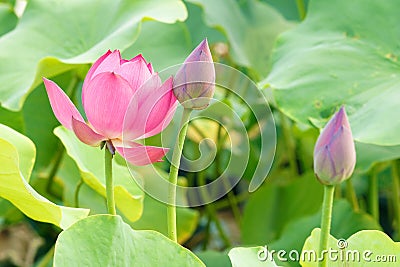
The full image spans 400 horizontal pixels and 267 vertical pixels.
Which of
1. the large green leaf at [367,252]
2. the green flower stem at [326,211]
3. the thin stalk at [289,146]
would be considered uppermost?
the green flower stem at [326,211]

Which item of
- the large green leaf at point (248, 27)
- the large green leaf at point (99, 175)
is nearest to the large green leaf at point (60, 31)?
the large green leaf at point (99, 175)

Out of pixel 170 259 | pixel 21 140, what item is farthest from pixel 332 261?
pixel 21 140

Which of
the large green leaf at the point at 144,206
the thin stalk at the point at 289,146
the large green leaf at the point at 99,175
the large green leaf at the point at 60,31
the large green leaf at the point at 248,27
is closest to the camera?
the large green leaf at the point at 99,175

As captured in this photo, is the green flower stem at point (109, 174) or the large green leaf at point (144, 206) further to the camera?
the large green leaf at point (144, 206)

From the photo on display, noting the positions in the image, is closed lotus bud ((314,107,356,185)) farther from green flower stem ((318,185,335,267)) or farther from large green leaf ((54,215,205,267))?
large green leaf ((54,215,205,267))

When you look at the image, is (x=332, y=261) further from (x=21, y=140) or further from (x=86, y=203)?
(x=86, y=203)

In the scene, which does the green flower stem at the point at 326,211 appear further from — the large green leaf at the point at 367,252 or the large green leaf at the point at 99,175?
the large green leaf at the point at 99,175
